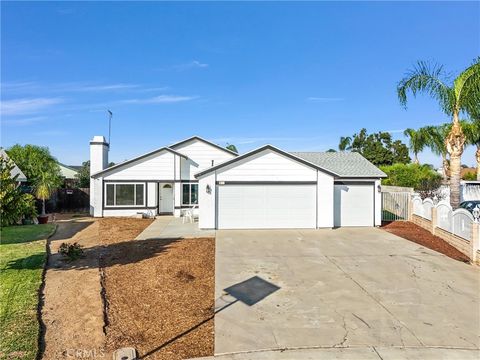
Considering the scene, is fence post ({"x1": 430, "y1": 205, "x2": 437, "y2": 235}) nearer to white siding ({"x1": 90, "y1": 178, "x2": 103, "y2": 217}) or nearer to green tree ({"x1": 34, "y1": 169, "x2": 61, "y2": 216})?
white siding ({"x1": 90, "y1": 178, "x2": 103, "y2": 217})

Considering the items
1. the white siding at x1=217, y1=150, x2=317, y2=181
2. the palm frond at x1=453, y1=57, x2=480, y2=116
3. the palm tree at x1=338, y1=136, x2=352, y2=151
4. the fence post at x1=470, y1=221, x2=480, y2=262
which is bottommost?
the fence post at x1=470, y1=221, x2=480, y2=262

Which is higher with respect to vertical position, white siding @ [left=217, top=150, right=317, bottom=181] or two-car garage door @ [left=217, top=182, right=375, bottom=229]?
white siding @ [left=217, top=150, right=317, bottom=181]

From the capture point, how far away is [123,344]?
16.5 ft

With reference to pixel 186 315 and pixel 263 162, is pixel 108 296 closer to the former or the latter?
pixel 186 315

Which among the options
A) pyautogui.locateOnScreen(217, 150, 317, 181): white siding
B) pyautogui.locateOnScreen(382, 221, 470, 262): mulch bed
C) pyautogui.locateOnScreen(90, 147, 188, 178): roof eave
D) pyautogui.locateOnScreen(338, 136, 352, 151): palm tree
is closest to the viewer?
pyautogui.locateOnScreen(382, 221, 470, 262): mulch bed

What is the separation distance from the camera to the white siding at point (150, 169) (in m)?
20.1

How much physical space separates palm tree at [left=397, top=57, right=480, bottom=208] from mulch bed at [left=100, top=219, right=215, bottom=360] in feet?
32.6

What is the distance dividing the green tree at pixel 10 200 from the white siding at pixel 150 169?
1161 centimetres

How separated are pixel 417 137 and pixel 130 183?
28.5m

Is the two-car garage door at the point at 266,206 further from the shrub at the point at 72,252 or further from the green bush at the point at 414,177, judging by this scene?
the green bush at the point at 414,177

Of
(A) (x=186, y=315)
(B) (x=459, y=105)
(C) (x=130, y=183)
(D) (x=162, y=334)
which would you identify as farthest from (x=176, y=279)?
(C) (x=130, y=183)

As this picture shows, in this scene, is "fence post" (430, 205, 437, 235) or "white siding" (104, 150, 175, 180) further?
"white siding" (104, 150, 175, 180)

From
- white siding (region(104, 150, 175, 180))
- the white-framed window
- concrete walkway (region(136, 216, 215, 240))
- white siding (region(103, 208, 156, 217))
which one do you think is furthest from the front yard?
white siding (region(104, 150, 175, 180))

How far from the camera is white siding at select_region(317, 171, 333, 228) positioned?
15.8 m
